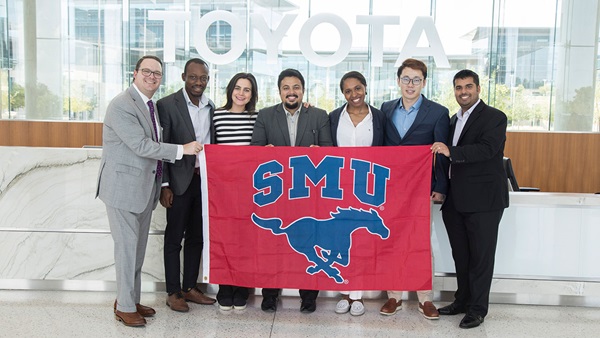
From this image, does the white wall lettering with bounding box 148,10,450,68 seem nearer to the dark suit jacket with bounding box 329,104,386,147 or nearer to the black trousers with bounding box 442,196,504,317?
the dark suit jacket with bounding box 329,104,386,147

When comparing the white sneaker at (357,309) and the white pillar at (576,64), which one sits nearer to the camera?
the white sneaker at (357,309)

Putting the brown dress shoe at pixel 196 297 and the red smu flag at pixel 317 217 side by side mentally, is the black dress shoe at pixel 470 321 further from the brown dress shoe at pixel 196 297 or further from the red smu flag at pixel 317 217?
the brown dress shoe at pixel 196 297

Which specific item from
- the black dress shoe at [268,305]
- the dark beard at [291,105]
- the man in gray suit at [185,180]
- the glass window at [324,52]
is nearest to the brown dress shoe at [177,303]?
the man in gray suit at [185,180]

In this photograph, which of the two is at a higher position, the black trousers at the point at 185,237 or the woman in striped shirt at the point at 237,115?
the woman in striped shirt at the point at 237,115

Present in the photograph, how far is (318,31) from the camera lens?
28.1 feet

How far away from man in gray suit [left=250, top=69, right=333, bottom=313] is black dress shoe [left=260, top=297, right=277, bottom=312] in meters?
1.01

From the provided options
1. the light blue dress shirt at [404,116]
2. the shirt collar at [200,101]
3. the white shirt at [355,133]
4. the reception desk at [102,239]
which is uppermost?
the shirt collar at [200,101]

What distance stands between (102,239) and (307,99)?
5225 millimetres

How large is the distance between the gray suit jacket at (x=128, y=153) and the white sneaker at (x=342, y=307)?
4.54 feet

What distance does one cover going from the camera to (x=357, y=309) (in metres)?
3.68

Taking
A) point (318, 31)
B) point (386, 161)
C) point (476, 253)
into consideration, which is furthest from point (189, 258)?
point (318, 31)

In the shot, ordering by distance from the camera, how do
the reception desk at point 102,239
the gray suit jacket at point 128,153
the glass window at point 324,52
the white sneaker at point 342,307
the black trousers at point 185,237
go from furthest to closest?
the glass window at point 324,52, the reception desk at point 102,239, the white sneaker at point 342,307, the black trousers at point 185,237, the gray suit jacket at point 128,153

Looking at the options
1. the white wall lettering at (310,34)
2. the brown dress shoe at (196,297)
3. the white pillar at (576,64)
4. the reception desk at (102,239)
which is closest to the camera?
the brown dress shoe at (196,297)

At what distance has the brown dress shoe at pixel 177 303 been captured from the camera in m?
3.67
